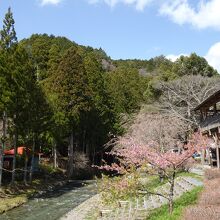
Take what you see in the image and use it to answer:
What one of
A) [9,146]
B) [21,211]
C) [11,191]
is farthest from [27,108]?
[9,146]

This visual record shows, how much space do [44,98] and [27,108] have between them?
→ 3437mm

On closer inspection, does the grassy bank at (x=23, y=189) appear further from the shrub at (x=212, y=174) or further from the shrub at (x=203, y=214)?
the shrub at (x=203, y=214)

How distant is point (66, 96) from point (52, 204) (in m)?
16.2

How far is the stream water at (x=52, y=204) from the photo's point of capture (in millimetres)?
20953

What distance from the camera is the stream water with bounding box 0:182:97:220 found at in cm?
2095

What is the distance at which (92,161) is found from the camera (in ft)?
170

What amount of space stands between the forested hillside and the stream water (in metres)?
5.01

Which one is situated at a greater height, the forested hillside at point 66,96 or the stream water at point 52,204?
the forested hillside at point 66,96

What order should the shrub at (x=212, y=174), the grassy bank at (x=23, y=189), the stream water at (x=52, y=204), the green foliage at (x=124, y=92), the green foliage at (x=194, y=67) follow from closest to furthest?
the shrub at (x=212, y=174) → the stream water at (x=52, y=204) → the grassy bank at (x=23, y=189) → the green foliage at (x=124, y=92) → the green foliage at (x=194, y=67)

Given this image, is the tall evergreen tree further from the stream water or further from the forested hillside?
the stream water

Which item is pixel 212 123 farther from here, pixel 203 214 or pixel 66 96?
pixel 203 214

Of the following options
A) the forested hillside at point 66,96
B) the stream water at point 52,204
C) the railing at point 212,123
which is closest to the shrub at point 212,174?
the stream water at point 52,204

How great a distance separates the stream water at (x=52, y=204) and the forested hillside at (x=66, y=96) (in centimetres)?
501

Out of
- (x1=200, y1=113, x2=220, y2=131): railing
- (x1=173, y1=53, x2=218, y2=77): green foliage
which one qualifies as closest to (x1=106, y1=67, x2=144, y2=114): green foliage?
(x1=173, y1=53, x2=218, y2=77): green foliage
